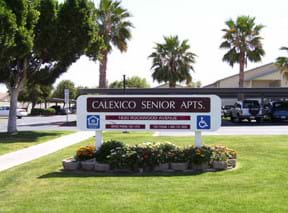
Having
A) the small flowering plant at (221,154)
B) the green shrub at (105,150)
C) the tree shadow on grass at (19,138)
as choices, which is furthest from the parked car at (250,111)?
the green shrub at (105,150)

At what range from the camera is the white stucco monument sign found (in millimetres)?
12078

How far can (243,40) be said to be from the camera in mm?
48188

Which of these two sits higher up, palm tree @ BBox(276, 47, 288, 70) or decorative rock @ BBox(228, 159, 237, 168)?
palm tree @ BBox(276, 47, 288, 70)

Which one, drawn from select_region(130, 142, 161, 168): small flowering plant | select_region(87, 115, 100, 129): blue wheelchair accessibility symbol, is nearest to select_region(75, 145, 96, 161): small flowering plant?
select_region(87, 115, 100, 129): blue wheelchair accessibility symbol

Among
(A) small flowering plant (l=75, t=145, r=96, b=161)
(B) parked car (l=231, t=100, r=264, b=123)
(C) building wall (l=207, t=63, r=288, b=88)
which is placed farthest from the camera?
(C) building wall (l=207, t=63, r=288, b=88)

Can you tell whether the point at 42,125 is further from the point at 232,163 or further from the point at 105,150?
the point at 232,163

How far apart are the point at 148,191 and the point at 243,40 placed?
41279mm

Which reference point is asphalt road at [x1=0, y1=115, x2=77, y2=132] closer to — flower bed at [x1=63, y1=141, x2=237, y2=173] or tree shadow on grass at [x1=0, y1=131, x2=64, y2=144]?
tree shadow on grass at [x1=0, y1=131, x2=64, y2=144]

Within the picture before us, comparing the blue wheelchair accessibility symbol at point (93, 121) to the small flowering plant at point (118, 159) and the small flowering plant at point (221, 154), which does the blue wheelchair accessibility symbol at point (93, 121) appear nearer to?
the small flowering plant at point (118, 159)

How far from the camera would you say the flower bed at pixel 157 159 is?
11125 millimetres

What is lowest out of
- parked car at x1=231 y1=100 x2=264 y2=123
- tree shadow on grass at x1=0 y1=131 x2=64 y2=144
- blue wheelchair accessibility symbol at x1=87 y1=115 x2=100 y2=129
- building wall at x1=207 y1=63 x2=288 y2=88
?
tree shadow on grass at x1=0 y1=131 x2=64 y2=144

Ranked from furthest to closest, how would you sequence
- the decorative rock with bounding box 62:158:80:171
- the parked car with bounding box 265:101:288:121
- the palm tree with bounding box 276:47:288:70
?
1. the palm tree with bounding box 276:47:288:70
2. the parked car with bounding box 265:101:288:121
3. the decorative rock with bounding box 62:158:80:171

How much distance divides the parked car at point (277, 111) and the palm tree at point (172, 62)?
14081 mm

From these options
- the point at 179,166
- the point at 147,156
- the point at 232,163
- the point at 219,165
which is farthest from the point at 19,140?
the point at 219,165
